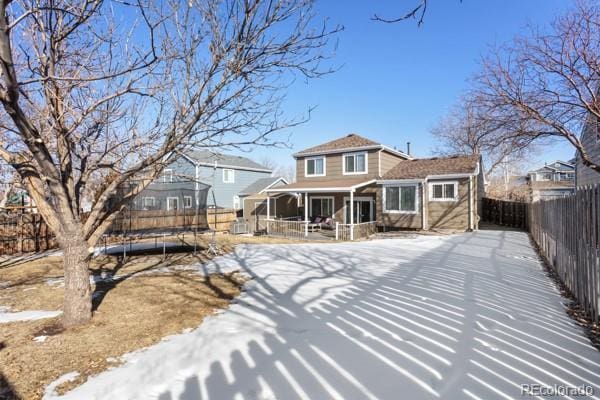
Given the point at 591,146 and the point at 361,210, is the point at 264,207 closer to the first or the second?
the point at 361,210

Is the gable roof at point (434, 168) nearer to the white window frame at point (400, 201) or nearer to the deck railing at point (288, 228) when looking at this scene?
the white window frame at point (400, 201)

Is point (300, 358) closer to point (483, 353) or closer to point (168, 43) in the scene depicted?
point (483, 353)

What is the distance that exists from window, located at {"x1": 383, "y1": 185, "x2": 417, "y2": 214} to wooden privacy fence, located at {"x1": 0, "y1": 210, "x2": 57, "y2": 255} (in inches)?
631

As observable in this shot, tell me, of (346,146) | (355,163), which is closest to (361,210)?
(355,163)

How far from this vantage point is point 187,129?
4285mm

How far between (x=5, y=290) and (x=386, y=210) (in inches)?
668

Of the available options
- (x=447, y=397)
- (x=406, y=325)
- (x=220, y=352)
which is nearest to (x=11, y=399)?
(x=220, y=352)

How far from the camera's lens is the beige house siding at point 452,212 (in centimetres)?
1720

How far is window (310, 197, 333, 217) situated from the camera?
21.9m

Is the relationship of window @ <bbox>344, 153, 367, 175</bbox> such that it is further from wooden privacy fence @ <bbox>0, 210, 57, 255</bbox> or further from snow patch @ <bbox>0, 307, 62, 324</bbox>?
snow patch @ <bbox>0, 307, 62, 324</bbox>

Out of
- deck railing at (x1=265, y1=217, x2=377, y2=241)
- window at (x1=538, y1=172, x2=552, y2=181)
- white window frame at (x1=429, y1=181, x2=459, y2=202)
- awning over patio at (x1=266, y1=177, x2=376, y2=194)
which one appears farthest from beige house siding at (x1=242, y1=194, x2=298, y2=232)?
window at (x1=538, y1=172, x2=552, y2=181)

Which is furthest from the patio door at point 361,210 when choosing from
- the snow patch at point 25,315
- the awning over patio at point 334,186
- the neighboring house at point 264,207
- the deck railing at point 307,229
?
the snow patch at point 25,315

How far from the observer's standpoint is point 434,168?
18.9 m

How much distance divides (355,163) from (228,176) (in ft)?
44.2
